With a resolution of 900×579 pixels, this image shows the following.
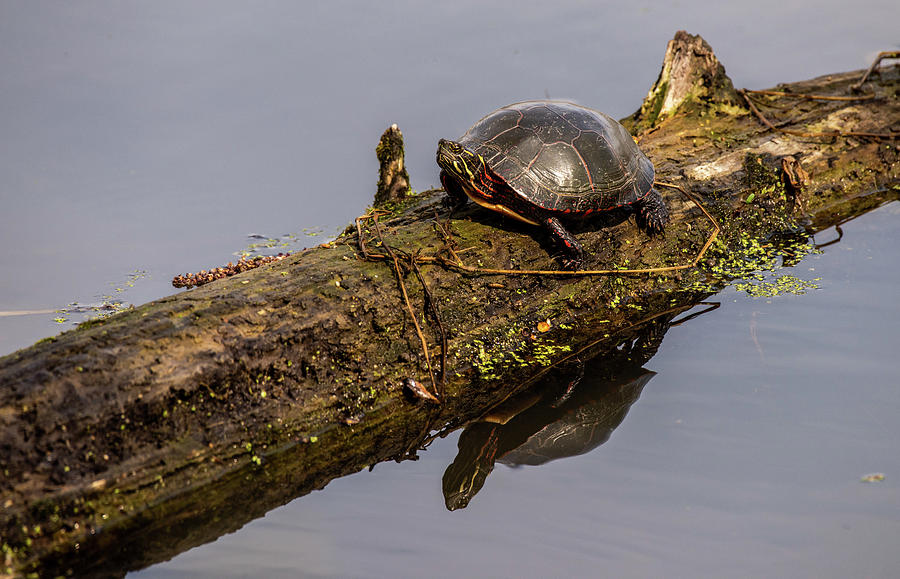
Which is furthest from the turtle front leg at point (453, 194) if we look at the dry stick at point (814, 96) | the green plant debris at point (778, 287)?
the dry stick at point (814, 96)

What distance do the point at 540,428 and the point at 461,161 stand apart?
4.96 ft

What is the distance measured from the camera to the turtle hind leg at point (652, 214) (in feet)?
15.0

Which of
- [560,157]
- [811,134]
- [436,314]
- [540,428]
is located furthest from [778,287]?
[436,314]

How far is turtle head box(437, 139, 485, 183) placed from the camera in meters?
4.05

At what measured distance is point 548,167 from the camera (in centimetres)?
414

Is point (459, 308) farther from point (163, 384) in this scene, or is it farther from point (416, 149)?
point (416, 149)

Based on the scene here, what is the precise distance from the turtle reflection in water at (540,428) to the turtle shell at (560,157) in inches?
40.2

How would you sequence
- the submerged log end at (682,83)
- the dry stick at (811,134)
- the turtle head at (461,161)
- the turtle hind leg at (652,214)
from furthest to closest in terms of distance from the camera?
1. the submerged log end at (682,83)
2. the dry stick at (811,134)
3. the turtle hind leg at (652,214)
4. the turtle head at (461,161)

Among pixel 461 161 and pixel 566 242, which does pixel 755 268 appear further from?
pixel 461 161

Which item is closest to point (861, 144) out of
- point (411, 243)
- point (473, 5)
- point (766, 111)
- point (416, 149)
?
point (766, 111)

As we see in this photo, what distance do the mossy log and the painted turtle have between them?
0.20m

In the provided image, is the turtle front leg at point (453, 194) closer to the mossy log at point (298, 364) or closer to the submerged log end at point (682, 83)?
the mossy log at point (298, 364)

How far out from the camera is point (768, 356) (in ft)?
13.7

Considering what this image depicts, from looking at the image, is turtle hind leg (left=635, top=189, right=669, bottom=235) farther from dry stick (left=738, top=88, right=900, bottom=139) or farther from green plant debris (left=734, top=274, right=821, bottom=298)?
dry stick (left=738, top=88, right=900, bottom=139)
